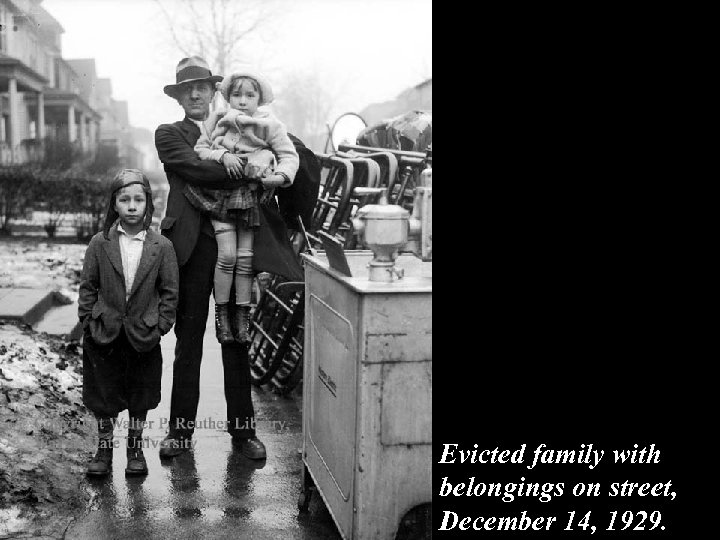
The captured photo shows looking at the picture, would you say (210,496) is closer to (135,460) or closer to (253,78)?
(135,460)

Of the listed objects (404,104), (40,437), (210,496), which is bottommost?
(210,496)

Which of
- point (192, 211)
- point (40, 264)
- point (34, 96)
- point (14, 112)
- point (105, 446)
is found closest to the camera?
point (105, 446)

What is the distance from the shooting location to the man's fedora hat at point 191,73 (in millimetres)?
4363

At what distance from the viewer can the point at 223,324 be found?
432 cm

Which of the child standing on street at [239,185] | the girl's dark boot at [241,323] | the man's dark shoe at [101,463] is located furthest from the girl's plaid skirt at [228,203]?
the man's dark shoe at [101,463]

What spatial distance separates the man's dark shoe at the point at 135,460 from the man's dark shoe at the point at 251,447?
53 cm

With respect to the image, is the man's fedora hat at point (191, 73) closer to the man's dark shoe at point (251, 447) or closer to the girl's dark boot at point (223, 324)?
the girl's dark boot at point (223, 324)

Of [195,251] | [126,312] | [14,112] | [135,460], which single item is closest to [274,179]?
[195,251]

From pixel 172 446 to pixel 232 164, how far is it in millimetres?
1493

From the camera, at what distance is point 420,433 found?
114 inches

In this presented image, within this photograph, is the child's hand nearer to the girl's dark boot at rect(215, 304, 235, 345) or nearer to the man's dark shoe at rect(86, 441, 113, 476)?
the girl's dark boot at rect(215, 304, 235, 345)
